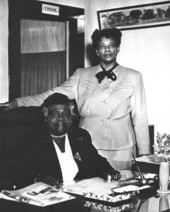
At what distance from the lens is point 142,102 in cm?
344

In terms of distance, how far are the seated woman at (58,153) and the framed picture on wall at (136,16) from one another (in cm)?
201

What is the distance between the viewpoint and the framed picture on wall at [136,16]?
4.37 meters

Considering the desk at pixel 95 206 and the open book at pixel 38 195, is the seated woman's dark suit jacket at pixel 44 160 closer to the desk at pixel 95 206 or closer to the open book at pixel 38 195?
the open book at pixel 38 195

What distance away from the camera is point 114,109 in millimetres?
3391

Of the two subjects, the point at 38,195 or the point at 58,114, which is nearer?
the point at 38,195

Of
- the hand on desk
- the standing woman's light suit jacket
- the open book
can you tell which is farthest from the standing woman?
the open book

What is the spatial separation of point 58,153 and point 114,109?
82 cm

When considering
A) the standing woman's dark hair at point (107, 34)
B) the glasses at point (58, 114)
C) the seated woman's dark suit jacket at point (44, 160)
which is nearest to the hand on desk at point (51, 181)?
the seated woman's dark suit jacket at point (44, 160)

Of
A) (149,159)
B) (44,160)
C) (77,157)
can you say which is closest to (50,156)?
(44,160)

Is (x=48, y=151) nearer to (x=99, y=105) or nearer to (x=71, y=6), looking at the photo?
(x=99, y=105)

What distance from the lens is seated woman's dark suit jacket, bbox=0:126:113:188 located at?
2.50 metres

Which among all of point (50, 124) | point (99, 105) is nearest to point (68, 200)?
point (50, 124)

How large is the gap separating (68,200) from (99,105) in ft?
4.75

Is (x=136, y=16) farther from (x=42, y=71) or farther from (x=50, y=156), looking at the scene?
(x=50, y=156)
